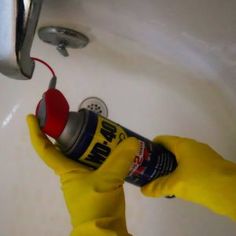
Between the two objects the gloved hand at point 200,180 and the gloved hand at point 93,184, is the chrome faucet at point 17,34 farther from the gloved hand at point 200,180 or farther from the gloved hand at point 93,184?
the gloved hand at point 200,180

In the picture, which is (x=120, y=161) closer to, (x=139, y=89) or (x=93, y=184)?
(x=93, y=184)

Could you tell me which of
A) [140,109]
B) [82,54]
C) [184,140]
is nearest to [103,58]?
[82,54]

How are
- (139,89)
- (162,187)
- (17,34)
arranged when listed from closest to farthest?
(17,34) < (162,187) < (139,89)

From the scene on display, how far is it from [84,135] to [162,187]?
126 millimetres

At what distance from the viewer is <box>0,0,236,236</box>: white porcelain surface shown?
0.50 metres

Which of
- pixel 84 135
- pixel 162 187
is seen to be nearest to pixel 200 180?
pixel 162 187

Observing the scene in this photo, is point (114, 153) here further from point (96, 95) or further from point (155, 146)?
point (96, 95)

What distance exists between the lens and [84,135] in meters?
0.47

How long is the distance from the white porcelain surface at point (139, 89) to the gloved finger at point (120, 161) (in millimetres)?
165

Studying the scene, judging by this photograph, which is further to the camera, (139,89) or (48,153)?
(139,89)

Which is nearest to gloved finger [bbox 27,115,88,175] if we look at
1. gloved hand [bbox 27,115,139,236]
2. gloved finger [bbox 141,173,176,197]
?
gloved hand [bbox 27,115,139,236]

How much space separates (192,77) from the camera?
637 millimetres

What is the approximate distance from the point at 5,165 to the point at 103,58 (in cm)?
32

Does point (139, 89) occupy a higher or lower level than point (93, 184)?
higher
